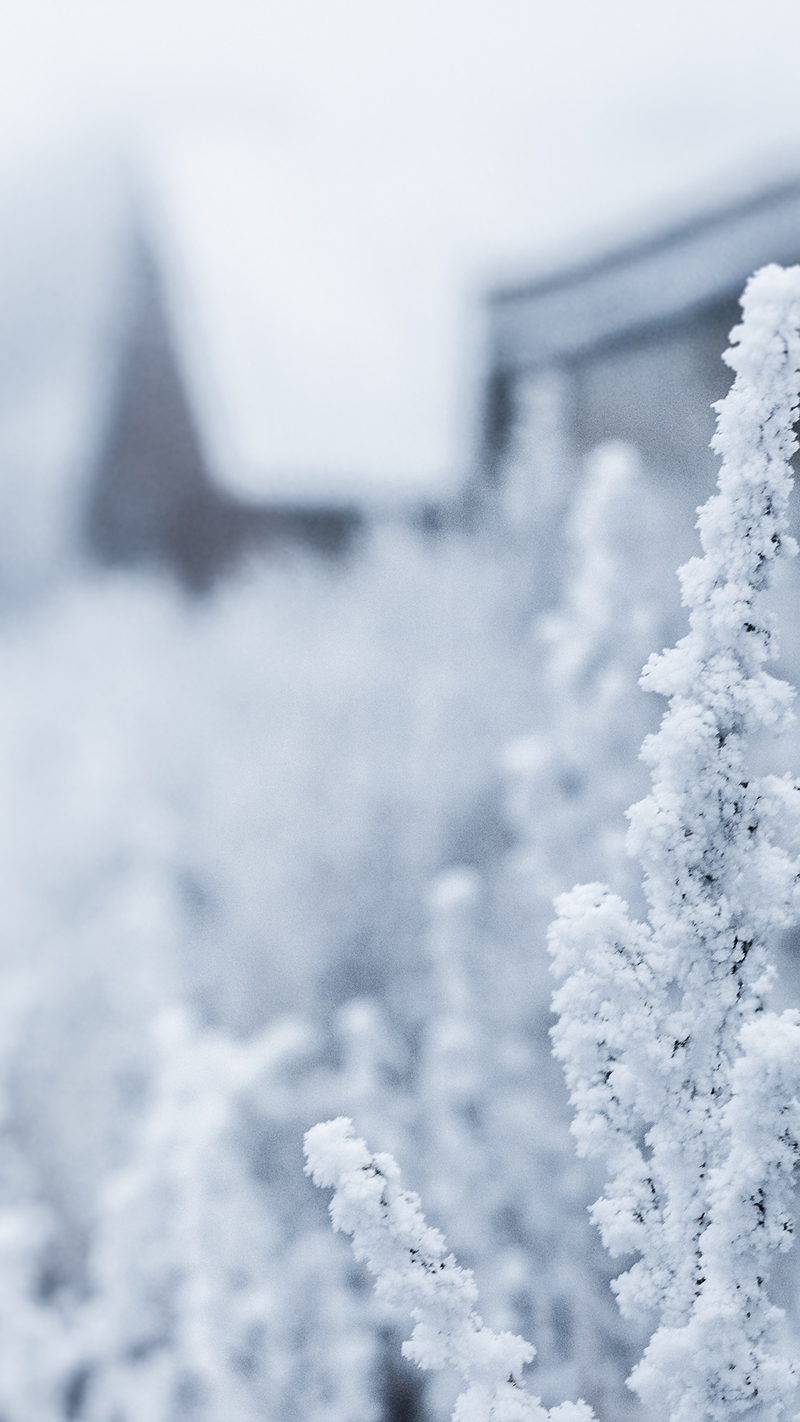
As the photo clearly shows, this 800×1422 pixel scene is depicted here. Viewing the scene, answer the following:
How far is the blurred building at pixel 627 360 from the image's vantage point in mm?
981

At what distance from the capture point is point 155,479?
281cm

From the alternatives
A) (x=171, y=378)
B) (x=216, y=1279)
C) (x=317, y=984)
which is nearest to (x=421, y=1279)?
(x=216, y=1279)

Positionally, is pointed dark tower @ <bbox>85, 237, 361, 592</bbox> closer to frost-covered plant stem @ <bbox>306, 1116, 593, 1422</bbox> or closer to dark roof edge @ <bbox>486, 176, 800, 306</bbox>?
dark roof edge @ <bbox>486, 176, 800, 306</bbox>

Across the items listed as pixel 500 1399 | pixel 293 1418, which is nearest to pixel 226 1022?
pixel 293 1418

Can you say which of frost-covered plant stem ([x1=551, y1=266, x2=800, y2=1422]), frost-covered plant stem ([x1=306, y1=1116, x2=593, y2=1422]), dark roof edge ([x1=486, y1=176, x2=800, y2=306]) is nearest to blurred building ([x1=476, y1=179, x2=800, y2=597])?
dark roof edge ([x1=486, y1=176, x2=800, y2=306])

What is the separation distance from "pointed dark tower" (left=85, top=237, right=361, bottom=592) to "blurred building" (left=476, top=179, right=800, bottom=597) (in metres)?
0.93

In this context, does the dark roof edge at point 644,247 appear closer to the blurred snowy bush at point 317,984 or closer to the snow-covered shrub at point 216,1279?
the blurred snowy bush at point 317,984

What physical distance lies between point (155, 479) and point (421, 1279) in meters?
2.56

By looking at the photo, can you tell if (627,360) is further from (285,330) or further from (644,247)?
(285,330)

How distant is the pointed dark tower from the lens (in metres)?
2.55

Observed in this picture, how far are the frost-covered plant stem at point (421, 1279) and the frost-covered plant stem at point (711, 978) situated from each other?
0.07m

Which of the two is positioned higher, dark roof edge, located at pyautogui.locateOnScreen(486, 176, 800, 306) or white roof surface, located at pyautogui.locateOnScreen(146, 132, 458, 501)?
white roof surface, located at pyautogui.locateOnScreen(146, 132, 458, 501)

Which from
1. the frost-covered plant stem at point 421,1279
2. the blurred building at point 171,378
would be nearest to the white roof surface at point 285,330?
the blurred building at point 171,378

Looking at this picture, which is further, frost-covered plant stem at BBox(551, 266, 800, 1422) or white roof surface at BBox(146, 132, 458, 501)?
white roof surface at BBox(146, 132, 458, 501)
